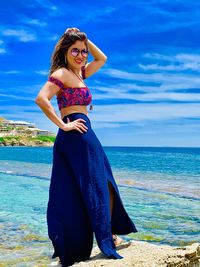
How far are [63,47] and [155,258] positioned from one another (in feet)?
7.85

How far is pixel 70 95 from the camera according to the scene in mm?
4586

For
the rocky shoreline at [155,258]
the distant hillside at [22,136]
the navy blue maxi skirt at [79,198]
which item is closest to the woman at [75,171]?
the navy blue maxi skirt at [79,198]

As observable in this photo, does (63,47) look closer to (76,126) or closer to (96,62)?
(96,62)

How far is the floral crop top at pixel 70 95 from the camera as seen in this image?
15.0 feet

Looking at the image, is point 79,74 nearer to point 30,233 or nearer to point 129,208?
point 30,233

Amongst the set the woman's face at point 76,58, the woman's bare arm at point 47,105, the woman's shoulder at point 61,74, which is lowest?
the woman's bare arm at point 47,105

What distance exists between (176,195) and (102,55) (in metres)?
10.7

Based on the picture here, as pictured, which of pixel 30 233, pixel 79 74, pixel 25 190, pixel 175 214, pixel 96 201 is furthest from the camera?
pixel 25 190

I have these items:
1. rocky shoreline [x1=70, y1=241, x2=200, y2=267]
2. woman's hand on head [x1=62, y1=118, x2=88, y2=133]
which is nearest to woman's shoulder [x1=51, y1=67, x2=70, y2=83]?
woman's hand on head [x1=62, y1=118, x2=88, y2=133]

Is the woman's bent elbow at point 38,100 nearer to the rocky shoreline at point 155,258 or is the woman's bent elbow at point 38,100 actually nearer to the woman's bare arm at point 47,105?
the woman's bare arm at point 47,105

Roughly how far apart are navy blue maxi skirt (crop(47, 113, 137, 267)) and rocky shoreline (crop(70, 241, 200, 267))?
0.53ft

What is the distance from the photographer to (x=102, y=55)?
5086 millimetres

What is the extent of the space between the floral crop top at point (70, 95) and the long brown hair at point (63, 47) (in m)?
0.26

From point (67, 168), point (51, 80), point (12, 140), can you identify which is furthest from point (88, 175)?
point (12, 140)
